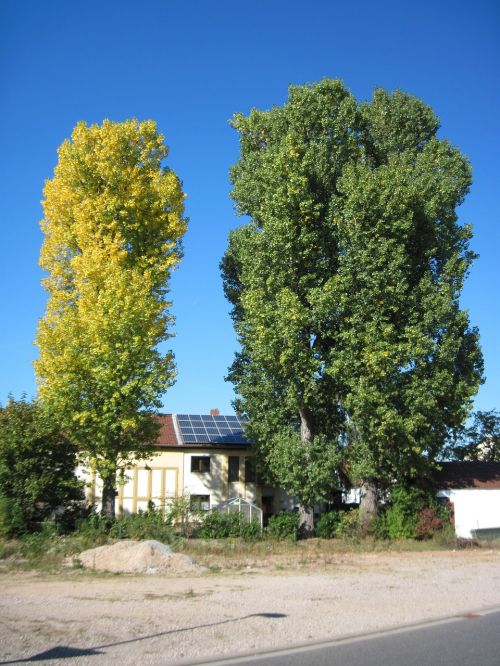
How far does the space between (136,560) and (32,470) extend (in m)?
7.63

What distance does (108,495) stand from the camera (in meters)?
25.0

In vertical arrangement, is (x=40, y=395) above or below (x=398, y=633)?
above

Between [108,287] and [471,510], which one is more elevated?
[108,287]

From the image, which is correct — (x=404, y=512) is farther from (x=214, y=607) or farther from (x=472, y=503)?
(x=214, y=607)

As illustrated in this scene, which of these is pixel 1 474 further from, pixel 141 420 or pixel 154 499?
pixel 154 499

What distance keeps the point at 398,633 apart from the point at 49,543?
13362 mm

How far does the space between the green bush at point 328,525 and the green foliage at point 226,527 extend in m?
3.18

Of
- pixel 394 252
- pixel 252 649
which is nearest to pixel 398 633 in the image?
pixel 252 649

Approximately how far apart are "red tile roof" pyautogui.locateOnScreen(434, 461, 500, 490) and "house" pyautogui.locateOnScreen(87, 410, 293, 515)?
35.9ft

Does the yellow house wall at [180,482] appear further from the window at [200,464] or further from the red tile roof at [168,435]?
the red tile roof at [168,435]

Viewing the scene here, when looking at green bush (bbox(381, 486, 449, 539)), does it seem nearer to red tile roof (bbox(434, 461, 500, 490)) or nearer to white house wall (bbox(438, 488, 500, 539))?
white house wall (bbox(438, 488, 500, 539))

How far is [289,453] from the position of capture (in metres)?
25.8

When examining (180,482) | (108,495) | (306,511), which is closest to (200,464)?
(180,482)

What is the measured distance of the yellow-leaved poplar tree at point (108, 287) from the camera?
76.5ft
